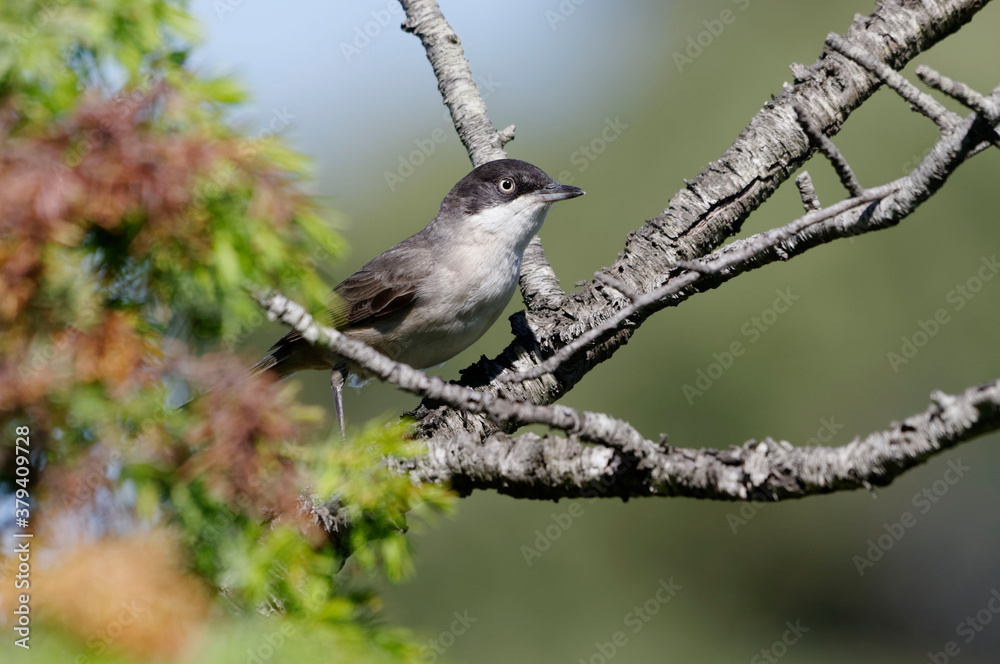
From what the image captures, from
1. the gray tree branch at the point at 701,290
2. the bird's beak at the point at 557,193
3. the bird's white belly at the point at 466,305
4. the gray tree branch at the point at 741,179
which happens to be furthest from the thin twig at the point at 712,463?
the bird's beak at the point at 557,193

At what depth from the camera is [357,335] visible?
639cm

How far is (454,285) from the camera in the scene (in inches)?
Answer: 241

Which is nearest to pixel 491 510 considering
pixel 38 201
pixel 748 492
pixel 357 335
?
pixel 357 335

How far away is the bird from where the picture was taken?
6.10 metres

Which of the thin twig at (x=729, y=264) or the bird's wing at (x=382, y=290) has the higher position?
the bird's wing at (x=382, y=290)

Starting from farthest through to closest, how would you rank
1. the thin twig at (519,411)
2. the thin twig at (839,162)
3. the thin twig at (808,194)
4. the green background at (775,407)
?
the green background at (775,407) → the thin twig at (808,194) → the thin twig at (839,162) → the thin twig at (519,411)

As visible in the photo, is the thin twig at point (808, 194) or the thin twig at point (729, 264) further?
the thin twig at point (808, 194)

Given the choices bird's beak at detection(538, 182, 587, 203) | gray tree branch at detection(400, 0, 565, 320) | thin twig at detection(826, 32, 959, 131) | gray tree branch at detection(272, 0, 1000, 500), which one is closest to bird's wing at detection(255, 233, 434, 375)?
bird's beak at detection(538, 182, 587, 203)

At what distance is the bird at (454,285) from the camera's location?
6.10m

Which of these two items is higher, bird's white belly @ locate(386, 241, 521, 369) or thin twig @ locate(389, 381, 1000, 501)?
bird's white belly @ locate(386, 241, 521, 369)

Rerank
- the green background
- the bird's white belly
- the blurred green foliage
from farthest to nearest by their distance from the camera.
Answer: the green background, the bird's white belly, the blurred green foliage

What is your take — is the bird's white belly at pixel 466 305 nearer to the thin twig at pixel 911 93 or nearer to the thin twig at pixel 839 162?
the thin twig at pixel 839 162

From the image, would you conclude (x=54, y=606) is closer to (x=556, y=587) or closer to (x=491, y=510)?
(x=491, y=510)

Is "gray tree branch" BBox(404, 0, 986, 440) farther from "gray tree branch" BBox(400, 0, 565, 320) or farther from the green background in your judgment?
the green background
